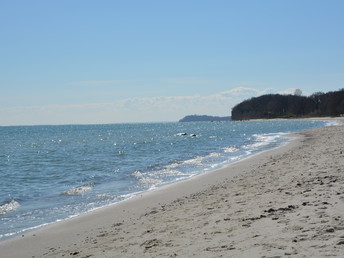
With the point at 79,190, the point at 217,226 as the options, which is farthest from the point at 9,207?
the point at 217,226

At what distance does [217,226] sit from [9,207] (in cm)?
862

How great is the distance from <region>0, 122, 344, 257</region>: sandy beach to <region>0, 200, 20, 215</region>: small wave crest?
3235 mm

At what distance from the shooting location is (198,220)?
8.45m

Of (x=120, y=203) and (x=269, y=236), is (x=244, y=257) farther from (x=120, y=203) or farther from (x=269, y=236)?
(x=120, y=203)

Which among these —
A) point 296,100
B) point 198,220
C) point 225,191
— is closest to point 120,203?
point 225,191

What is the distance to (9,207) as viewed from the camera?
13.2 metres

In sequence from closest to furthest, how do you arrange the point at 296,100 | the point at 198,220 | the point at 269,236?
the point at 269,236 < the point at 198,220 < the point at 296,100

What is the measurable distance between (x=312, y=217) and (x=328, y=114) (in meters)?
157

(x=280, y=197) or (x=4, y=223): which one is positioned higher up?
(x=280, y=197)

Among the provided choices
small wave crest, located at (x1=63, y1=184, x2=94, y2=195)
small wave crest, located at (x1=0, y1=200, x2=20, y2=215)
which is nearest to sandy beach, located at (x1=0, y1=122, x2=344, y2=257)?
small wave crest, located at (x1=0, y1=200, x2=20, y2=215)

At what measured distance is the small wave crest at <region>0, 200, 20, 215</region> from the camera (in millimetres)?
12669

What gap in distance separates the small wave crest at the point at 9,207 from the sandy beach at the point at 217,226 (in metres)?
3.24

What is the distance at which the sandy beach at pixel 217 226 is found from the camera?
589cm

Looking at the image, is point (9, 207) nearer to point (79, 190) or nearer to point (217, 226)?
point (79, 190)
